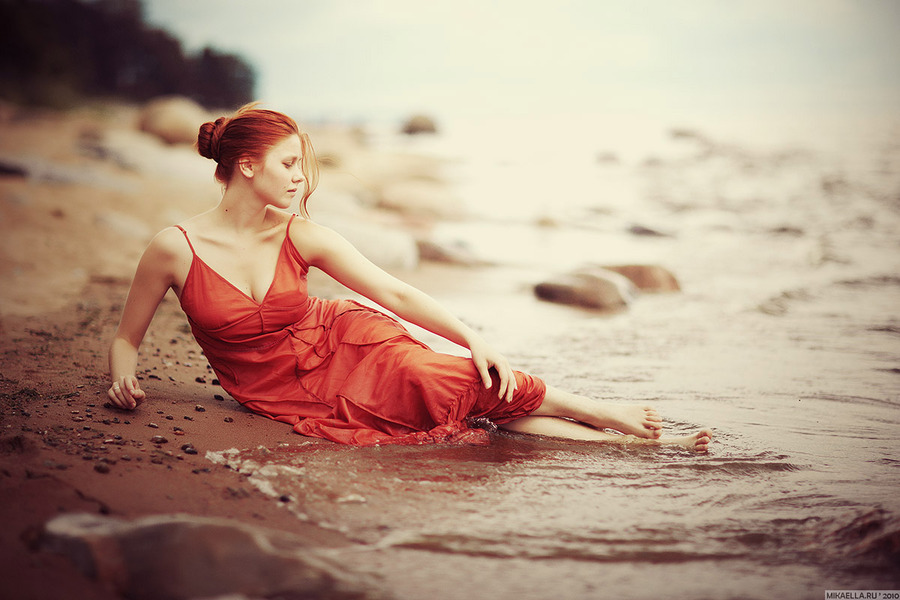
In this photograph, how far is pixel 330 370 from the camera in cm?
316

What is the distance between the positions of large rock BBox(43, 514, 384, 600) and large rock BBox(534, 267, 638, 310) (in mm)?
4706

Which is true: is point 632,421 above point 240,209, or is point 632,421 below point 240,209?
below

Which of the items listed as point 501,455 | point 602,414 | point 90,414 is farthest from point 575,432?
point 90,414

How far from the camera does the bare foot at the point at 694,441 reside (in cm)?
302

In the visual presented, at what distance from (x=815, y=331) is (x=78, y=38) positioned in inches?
887

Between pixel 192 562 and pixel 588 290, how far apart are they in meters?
4.97

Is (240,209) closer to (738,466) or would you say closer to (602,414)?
(602,414)

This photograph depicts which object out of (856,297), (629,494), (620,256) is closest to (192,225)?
(629,494)

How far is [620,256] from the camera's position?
929 centimetres

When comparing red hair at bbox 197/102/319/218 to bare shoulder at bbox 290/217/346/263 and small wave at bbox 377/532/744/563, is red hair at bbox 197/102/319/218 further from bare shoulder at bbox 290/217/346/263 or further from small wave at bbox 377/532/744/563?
small wave at bbox 377/532/744/563

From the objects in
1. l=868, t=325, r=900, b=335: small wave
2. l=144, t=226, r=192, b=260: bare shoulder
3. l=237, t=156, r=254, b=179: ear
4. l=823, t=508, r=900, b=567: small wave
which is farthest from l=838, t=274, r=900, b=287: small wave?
l=144, t=226, r=192, b=260: bare shoulder

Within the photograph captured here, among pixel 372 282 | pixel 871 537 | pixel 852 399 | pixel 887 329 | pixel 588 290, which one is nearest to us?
pixel 871 537

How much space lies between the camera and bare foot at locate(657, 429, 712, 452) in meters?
3.02

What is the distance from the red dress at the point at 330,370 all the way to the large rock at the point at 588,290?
3.39 metres
